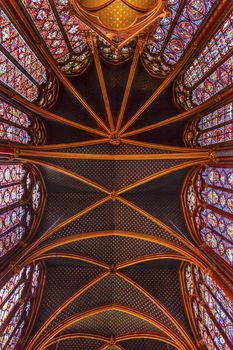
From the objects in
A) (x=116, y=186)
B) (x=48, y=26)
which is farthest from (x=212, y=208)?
(x=48, y=26)

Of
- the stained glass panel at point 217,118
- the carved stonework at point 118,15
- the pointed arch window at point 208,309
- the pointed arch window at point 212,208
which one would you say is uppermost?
the carved stonework at point 118,15

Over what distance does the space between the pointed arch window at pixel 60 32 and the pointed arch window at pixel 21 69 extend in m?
0.83

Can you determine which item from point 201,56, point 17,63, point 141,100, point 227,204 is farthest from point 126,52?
point 227,204

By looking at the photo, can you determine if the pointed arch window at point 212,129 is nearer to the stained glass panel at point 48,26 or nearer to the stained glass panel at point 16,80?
the stained glass panel at point 48,26

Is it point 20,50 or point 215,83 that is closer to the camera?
point 20,50

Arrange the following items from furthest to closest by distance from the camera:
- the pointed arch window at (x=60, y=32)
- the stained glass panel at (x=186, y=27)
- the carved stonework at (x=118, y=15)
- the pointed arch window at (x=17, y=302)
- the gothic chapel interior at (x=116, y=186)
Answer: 1. the pointed arch window at (x=17, y=302)
2. the gothic chapel interior at (x=116, y=186)
3. the pointed arch window at (x=60, y=32)
4. the stained glass panel at (x=186, y=27)
5. the carved stonework at (x=118, y=15)

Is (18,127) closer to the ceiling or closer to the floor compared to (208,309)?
closer to the ceiling

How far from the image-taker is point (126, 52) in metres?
14.9

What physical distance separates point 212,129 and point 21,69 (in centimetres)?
730

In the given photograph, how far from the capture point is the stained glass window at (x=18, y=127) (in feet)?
37.6

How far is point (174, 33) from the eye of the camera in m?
12.9

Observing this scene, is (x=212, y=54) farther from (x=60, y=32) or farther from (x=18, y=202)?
(x=18, y=202)

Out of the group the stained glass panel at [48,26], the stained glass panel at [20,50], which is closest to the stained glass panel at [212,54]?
the stained glass panel at [48,26]

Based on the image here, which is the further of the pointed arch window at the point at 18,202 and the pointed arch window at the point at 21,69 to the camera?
the pointed arch window at the point at 18,202
